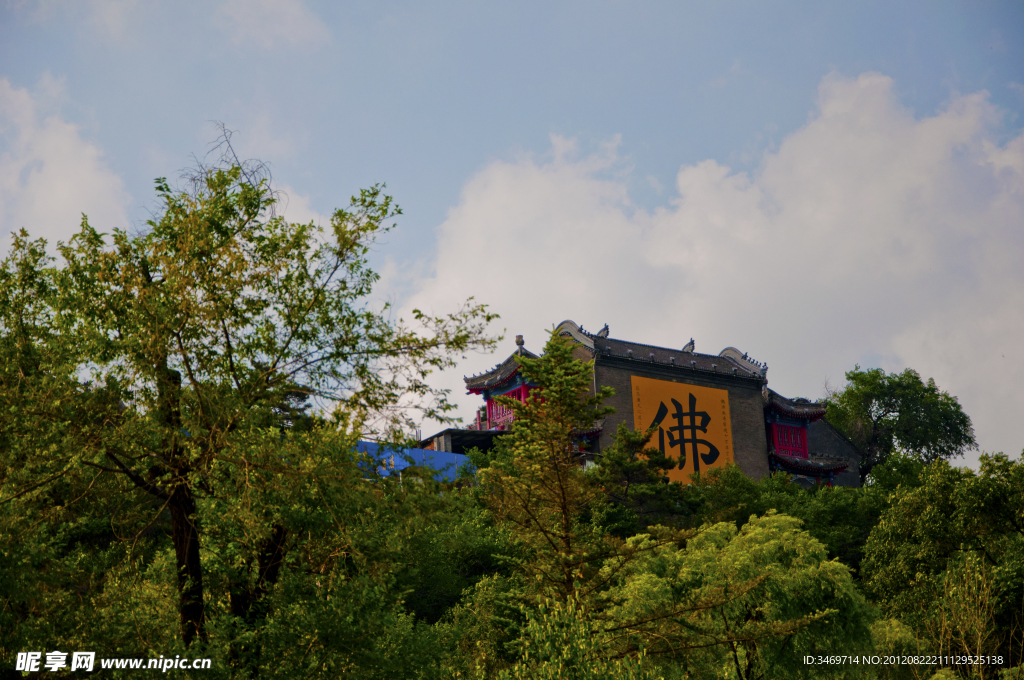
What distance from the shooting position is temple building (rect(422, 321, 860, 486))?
36.8 m

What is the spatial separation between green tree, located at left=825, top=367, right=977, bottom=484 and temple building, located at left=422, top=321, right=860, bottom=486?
566 inches

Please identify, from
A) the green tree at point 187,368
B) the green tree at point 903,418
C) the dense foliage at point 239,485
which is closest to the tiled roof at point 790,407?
the green tree at point 903,418

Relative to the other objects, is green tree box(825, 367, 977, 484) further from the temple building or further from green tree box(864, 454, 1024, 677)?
green tree box(864, 454, 1024, 677)

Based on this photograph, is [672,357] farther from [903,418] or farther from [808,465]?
[903,418]

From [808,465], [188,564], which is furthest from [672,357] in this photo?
[188,564]

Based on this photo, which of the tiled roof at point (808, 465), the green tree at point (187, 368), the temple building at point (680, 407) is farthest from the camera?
the tiled roof at point (808, 465)

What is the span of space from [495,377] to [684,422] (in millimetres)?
9046

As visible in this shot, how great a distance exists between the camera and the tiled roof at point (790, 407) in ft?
137

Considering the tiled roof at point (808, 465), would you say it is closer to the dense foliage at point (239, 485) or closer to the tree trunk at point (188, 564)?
the dense foliage at point (239, 485)

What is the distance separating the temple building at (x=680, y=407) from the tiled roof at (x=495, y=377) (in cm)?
5

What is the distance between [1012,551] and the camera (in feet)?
57.4

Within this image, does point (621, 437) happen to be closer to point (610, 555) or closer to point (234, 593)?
point (610, 555)

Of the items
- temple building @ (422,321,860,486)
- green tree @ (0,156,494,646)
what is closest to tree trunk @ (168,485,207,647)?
green tree @ (0,156,494,646)

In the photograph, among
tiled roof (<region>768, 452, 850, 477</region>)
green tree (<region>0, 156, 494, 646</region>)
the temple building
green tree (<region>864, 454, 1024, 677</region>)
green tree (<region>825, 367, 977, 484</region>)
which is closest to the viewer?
green tree (<region>0, 156, 494, 646</region>)
